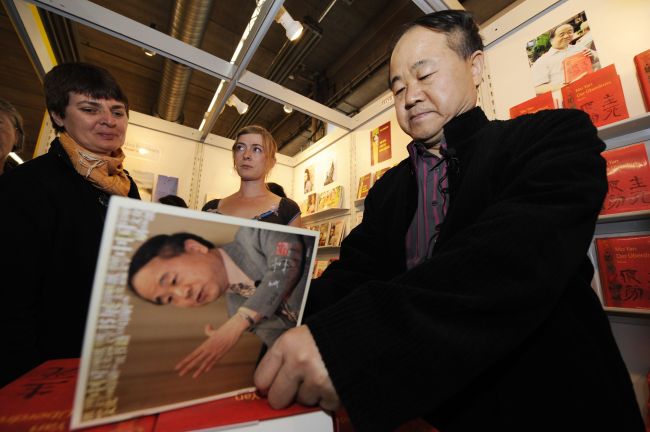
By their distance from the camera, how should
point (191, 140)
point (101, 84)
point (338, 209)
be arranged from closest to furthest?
point (101, 84), point (338, 209), point (191, 140)

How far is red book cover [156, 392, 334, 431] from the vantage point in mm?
356

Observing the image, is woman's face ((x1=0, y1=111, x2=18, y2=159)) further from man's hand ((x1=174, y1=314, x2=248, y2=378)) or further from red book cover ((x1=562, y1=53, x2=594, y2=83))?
red book cover ((x1=562, y1=53, x2=594, y2=83))

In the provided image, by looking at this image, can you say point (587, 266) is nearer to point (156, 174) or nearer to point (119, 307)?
point (119, 307)

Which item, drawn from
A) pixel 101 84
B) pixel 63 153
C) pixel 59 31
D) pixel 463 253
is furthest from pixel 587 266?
pixel 59 31

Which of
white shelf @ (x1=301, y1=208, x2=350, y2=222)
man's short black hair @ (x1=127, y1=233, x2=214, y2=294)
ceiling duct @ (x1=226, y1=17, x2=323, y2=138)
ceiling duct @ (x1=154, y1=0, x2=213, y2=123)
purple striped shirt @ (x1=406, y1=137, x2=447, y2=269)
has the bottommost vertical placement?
man's short black hair @ (x1=127, y1=233, x2=214, y2=294)

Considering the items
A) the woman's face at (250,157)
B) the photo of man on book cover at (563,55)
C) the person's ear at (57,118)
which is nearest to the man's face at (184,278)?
the person's ear at (57,118)

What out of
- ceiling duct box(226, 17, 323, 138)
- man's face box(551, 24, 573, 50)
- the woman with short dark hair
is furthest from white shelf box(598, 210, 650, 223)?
ceiling duct box(226, 17, 323, 138)

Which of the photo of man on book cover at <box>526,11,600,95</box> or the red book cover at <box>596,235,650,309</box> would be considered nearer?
the red book cover at <box>596,235,650,309</box>

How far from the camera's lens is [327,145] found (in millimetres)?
3217

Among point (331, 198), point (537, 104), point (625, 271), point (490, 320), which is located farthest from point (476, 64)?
point (331, 198)

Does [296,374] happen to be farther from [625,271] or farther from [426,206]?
[625,271]

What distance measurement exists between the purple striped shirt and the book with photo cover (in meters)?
0.45

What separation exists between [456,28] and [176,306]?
1.02m

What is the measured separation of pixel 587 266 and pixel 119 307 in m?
0.84
